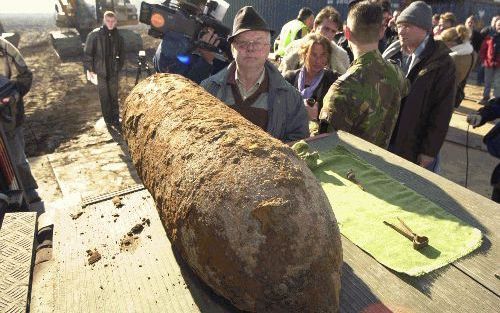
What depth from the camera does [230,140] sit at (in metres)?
1.40

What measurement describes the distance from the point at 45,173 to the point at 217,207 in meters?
6.17

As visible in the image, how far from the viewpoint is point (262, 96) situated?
3.05m

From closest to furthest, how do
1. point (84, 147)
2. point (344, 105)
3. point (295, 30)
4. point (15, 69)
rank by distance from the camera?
point (344, 105) → point (15, 69) → point (295, 30) → point (84, 147)

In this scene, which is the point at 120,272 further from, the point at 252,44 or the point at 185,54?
the point at 185,54

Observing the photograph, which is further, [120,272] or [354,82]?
[354,82]

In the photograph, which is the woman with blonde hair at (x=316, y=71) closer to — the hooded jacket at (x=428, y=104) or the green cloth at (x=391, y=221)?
the hooded jacket at (x=428, y=104)

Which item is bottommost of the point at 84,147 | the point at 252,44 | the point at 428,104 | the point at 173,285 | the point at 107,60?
the point at 84,147

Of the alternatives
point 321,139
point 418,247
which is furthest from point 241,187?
point 321,139

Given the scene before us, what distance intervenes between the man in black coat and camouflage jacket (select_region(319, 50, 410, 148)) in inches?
264

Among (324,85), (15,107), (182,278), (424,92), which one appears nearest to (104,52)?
(15,107)

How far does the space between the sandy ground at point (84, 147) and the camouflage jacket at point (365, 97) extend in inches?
148

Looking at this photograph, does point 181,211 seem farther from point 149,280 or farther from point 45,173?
point 45,173

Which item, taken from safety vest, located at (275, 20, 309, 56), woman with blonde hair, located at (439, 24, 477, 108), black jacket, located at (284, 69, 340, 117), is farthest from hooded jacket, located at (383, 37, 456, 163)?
safety vest, located at (275, 20, 309, 56)

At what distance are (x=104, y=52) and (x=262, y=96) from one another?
633 cm
